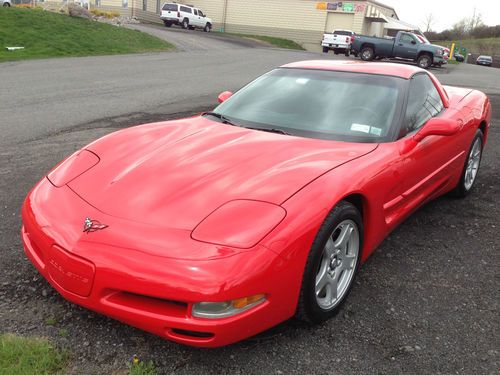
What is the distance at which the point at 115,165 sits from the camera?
2.82 meters

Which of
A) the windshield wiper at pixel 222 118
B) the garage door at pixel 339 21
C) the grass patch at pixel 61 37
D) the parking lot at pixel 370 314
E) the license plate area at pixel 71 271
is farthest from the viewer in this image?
the garage door at pixel 339 21

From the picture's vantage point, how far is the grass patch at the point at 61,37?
684 inches

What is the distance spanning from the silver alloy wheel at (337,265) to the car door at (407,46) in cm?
2554

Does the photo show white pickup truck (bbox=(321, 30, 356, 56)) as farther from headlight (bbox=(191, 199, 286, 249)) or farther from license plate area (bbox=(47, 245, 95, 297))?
license plate area (bbox=(47, 245, 95, 297))

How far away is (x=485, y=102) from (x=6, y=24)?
66.6 ft

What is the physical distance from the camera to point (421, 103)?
3855mm

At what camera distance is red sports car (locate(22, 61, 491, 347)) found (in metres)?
2.06

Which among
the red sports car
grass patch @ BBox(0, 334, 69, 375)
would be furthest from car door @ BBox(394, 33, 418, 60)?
grass patch @ BBox(0, 334, 69, 375)

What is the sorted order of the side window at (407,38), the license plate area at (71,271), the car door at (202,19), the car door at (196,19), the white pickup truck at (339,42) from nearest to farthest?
the license plate area at (71,271)
the side window at (407,38)
the white pickup truck at (339,42)
the car door at (196,19)
the car door at (202,19)

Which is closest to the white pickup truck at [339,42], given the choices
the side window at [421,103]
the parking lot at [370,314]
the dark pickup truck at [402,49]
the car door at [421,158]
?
the dark pickup truck at [402,49]

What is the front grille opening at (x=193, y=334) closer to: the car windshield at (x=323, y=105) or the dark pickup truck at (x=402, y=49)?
the car windshield at (x=323, y=105)

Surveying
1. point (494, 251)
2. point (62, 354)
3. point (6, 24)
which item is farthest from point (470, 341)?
point (6, 24)

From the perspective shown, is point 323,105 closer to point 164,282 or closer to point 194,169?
point 194,169

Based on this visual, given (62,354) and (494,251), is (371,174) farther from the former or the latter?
(62,354)
